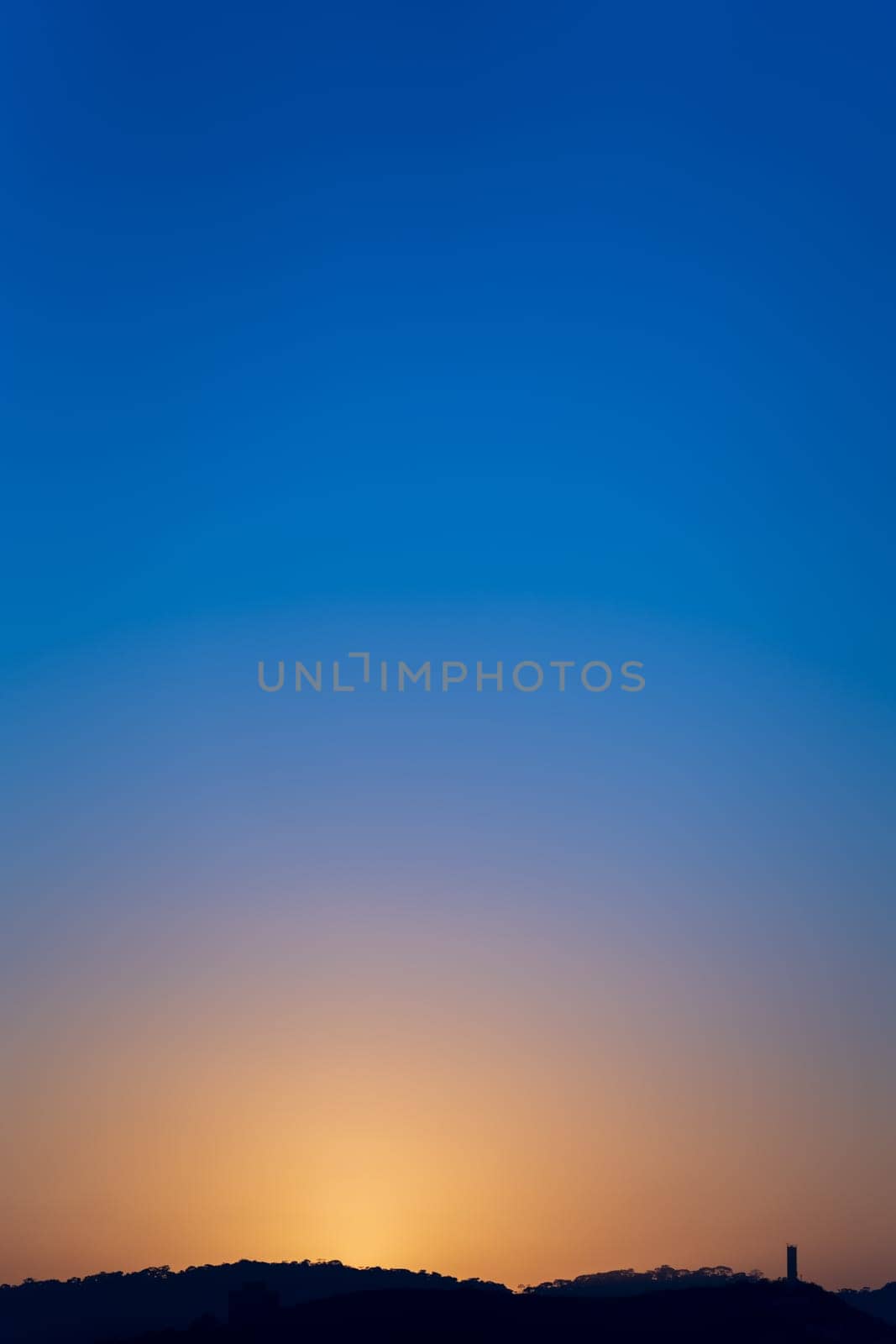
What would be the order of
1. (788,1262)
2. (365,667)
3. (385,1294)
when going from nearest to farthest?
(365,667), (788,1262), (385,1294)

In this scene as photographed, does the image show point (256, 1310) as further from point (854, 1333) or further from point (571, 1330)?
point (854, 1333)

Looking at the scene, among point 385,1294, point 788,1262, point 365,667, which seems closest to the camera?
point 365,667

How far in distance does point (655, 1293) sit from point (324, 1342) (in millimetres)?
11827

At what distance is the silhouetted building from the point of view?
52.8m

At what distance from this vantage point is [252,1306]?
2094 inches

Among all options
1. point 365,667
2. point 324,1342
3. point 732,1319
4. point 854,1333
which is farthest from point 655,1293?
point 365,667

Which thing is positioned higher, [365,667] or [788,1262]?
[365,667]

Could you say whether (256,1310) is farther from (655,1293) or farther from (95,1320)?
(655,1293)

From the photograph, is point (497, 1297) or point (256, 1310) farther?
point (497, 1297)

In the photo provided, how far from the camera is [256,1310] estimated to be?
174 ft

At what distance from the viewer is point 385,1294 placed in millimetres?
55438

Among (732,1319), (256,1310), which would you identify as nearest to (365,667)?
(256,1310)

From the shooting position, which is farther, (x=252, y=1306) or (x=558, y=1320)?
(x=558, y=1320)

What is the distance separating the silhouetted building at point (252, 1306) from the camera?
52.8 m
